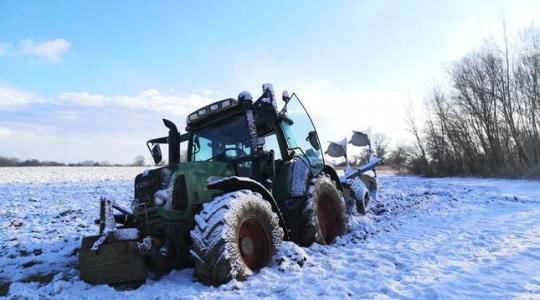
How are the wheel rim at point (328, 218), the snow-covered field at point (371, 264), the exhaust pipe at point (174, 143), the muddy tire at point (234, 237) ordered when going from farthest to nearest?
the wheel rim at point (328, 218) → the exhaust pipe at point (174, 143) → the muddy tire at point (234, 237) → the snow-covered field at point (371, 264)

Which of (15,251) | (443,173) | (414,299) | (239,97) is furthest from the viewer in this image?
(443,173)

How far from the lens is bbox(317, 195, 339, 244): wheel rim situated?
24.2 feet

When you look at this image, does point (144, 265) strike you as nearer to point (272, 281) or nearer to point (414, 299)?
point (272, 281)

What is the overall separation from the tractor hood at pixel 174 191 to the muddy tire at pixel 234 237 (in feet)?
1.93

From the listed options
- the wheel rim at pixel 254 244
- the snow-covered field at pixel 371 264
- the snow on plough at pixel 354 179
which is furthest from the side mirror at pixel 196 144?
the snow on plough at pixel 354 179

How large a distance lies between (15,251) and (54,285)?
296cm

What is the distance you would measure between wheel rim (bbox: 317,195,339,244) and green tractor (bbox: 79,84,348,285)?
0.06ft

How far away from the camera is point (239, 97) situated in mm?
6188

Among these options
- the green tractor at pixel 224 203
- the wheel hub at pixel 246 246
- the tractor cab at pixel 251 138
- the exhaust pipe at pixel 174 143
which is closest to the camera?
the green tractor at pixel 224 203

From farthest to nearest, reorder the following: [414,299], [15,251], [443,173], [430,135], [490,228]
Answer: [430,135] → [443,173] → [490,228] → [15,251] → [414,299]

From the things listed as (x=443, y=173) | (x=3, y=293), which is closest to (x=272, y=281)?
(x=3, y=293)

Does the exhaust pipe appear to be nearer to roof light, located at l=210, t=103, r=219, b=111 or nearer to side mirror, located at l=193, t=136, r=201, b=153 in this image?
side mirror, located at l=193, t=136, r=201, b=153

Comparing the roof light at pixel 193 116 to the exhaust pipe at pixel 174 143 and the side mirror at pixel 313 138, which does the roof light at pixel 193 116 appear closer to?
the exhaust pipe at pixel 174 143

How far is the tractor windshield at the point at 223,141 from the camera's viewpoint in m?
6.38
